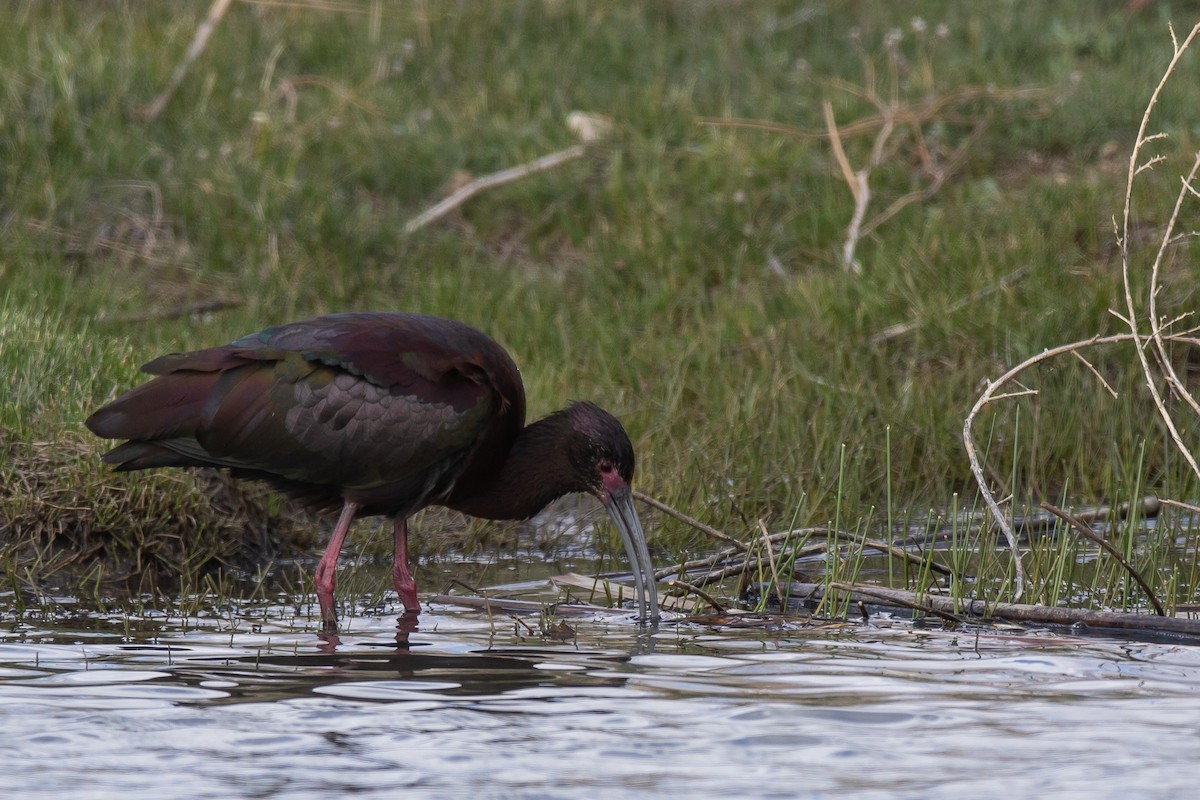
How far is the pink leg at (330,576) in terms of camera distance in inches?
207

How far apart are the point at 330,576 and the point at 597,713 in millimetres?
1633

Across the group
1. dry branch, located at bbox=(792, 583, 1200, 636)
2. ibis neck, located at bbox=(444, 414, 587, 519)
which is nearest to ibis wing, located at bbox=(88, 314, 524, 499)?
ibis neck, located at bbox=(444, 414, 587, 519)

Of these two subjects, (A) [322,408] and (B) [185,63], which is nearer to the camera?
(A) [322,408]

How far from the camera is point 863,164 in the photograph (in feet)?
32.5

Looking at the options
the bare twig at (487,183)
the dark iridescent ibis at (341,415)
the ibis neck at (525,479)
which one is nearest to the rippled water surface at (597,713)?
the dark iridescent ibis at (341,415)

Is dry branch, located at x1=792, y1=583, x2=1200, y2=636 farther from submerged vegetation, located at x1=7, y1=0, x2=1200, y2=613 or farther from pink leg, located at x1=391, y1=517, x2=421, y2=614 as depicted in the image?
pink leg, located at x1=391, y1=517, x2=421, y2=614

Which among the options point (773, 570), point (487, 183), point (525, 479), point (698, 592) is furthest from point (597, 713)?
point (487, 183)

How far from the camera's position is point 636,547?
18.1 ft

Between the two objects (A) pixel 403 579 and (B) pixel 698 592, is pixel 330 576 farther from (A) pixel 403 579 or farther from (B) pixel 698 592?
(B) pixel 698 592

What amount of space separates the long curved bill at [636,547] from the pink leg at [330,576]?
85 centimetres

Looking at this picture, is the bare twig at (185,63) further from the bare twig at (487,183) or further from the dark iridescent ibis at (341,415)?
the dark iridescent ibis at (341,415)

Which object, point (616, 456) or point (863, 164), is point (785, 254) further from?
point (616, 456)

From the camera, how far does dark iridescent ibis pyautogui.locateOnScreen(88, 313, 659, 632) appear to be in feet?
18.0

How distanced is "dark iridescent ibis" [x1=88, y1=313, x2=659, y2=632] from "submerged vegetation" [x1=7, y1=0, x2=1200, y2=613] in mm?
596
